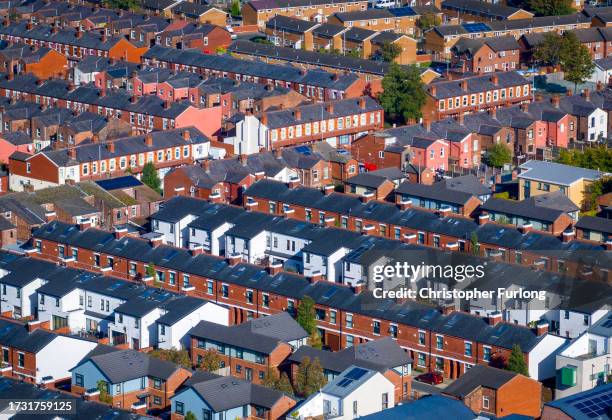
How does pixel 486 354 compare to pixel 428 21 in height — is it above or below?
above

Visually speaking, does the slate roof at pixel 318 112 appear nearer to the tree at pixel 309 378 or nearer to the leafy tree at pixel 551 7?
the leafy tree at pixel 551 7

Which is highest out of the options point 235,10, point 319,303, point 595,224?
point 319,303

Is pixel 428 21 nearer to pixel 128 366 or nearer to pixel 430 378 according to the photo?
pixel 430 378

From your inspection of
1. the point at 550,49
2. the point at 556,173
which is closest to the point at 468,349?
the point at 556,173

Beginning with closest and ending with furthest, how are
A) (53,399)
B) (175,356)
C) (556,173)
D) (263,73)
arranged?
(53,399) → (175,356) → (556,173) → (263,73)

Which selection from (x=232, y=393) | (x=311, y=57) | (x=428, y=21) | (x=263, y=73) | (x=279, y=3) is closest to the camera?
(x=232, y=393)

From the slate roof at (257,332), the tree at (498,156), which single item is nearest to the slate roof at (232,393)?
the slate roof at (257,332)
